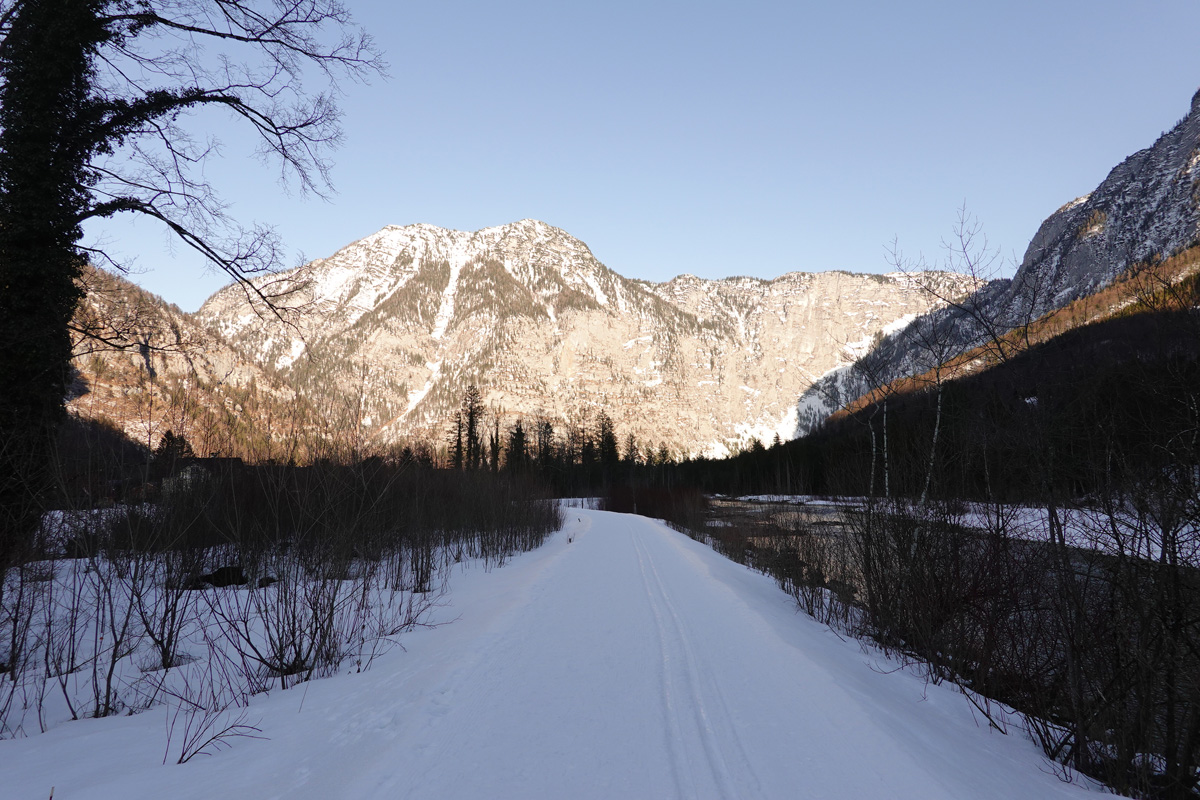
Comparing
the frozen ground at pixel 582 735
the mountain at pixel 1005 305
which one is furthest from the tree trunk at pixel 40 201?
the mountain at pixel 1005 305

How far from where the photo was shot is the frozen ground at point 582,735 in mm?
3189

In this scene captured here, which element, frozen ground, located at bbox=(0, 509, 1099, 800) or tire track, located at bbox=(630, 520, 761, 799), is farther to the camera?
tire track, located at bbox=(630, 520, 761, 799)

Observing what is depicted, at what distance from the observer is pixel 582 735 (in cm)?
399

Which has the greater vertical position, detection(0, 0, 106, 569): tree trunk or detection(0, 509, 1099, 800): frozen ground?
detection(0, 0, 106, 569): tree trunk

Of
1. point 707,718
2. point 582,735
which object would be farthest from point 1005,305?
point 582,735

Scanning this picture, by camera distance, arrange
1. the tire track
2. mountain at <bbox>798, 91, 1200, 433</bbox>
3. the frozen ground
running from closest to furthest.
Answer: the frozen ground
the tire track
mountain at <bbox>798, 91, 1200, 433</bbox>

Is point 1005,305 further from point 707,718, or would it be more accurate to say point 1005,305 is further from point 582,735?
point 582,735

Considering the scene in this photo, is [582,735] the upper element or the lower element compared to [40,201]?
lower

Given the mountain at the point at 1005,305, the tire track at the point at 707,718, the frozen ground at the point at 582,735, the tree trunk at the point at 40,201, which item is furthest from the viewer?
the tree trunk at the point at 40,201

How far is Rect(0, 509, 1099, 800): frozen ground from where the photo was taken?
3189 millimetres

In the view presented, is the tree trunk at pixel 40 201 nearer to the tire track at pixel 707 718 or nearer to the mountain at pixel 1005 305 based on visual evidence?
the tire track at pixel 707 718

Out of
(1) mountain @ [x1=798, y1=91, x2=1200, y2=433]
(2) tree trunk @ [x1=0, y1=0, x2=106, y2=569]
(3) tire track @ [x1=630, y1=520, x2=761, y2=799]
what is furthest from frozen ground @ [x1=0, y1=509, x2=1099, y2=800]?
(2) tree trunk @ [x1=0, y1=0, x2=106, y2=569]

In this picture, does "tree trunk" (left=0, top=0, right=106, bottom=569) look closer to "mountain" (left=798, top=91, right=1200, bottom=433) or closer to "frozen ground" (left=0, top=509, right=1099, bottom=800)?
"frozen ground" (left=0, top=509, right=1099, bottom=800)

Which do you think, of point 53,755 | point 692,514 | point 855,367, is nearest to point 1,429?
point 53,755
